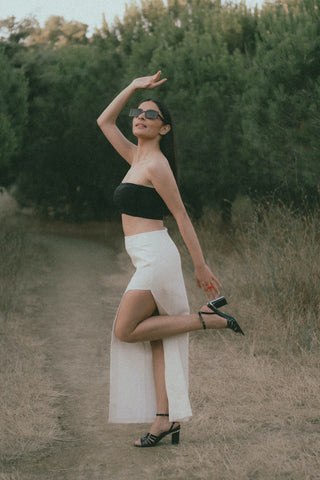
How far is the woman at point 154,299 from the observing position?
344 centimetres

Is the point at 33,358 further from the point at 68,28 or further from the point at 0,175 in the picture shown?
the point at 68,28

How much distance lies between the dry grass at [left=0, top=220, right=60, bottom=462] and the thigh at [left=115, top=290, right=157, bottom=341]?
920mm

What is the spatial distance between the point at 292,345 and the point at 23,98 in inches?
374

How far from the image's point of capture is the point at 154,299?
11.5 ft

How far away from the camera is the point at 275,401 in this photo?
13.8ft

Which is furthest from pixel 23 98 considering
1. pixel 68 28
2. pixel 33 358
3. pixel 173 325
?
pixel 68 28

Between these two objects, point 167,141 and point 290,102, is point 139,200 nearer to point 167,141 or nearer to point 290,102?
point 167,141

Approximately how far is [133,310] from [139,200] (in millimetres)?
639

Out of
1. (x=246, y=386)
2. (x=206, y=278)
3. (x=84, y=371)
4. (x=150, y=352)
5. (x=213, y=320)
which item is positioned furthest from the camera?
(x=84, y=371)

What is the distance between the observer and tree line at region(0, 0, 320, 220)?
338 inches

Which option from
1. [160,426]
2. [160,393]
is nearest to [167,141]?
[160,393]

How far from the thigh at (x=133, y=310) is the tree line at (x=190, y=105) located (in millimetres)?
4137

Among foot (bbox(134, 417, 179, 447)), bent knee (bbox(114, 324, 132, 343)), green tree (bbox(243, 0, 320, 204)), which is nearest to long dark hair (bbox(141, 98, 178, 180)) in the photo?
bent knee (bbox(114, 324, 132, 343))

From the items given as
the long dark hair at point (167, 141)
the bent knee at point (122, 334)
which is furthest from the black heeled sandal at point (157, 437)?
the long dark hair at point (167, 141)
